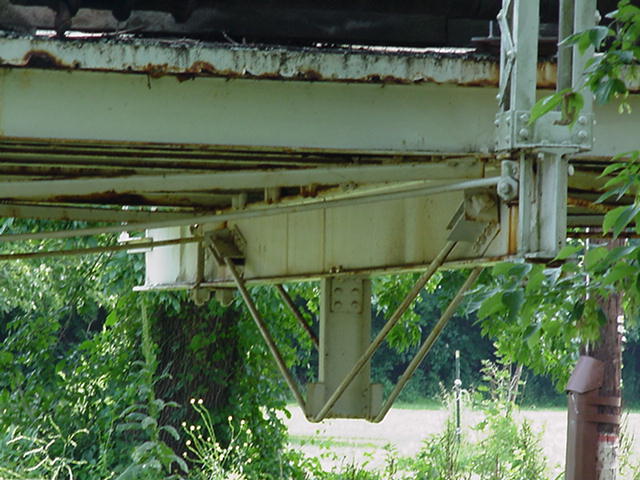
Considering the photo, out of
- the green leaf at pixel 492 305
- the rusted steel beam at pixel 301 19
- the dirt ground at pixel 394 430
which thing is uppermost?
the rusted steel beam at pixel 301 19

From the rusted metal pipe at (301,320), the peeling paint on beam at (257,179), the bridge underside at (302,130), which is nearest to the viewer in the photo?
the bridge underside at (302,130)

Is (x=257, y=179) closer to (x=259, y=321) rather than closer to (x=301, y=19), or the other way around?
(x=301, y=19)

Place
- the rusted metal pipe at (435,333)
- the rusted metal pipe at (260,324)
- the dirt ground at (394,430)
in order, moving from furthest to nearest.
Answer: the dirt ground at (394,430)
the rusted metal pipe at (260,324)
the rusted metal pipe at (435,333)

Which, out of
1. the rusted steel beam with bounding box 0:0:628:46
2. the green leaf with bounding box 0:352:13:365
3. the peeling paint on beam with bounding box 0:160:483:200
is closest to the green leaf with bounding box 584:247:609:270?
the peeling paint on beam with bounding box 0:160:483:200

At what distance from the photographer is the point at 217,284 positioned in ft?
32.9

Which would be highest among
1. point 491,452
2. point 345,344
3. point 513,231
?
point 513,231

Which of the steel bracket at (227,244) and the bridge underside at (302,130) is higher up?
the bridge underside at (302,130)

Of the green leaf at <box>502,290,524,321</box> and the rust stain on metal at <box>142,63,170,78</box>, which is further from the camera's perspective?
the rust stain on metal at <box>142,63,170,78</box>

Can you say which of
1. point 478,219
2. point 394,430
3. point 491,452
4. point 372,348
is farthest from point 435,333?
point 394,430

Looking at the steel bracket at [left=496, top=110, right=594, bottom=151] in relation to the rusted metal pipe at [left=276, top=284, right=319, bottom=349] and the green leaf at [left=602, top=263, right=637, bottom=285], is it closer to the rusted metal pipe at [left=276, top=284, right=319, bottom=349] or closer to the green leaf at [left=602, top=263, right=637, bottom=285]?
the green leaf at [left=602, top=263, right=637, bottom=285]

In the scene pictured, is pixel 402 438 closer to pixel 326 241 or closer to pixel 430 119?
pixel 326 241

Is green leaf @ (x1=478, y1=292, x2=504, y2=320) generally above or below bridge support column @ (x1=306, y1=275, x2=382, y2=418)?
above

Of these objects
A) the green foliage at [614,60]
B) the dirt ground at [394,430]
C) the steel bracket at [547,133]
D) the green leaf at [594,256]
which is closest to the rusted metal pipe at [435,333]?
the steel bracket at [547,133]

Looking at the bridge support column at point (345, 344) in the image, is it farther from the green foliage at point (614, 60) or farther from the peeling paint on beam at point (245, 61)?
the green foliage at point (614, 60)
